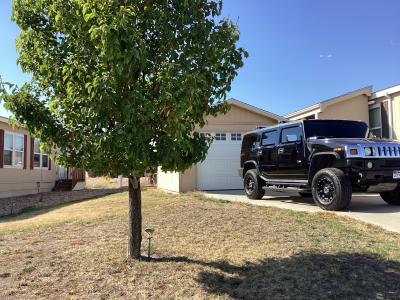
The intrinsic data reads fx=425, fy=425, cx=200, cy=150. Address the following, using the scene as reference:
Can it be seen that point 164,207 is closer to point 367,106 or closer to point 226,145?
point 226,145

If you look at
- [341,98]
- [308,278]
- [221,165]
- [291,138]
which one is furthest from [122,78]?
[341,98]

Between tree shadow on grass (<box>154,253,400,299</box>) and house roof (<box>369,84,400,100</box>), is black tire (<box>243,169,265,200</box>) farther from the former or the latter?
house roof (<box>369,84,400,100</box>)

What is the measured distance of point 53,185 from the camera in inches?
976

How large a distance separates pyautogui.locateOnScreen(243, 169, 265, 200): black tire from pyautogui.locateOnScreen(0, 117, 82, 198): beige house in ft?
28.9

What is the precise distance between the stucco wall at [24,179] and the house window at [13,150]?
0.27 metres

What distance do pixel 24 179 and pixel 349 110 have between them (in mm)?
15809

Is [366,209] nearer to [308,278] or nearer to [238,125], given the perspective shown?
[308,278]

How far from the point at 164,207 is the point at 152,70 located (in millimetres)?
6274


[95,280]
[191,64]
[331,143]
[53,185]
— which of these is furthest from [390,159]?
[53,185]

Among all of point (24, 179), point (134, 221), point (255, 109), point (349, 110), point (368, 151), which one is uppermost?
point (255, 109)

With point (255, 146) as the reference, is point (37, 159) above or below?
above

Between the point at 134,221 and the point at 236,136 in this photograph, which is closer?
the point at 134,221

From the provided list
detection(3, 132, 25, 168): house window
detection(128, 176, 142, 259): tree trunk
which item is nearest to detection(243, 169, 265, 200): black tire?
detection(128, 176, 142, 259): tree trunk

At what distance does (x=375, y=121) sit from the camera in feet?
56.7
